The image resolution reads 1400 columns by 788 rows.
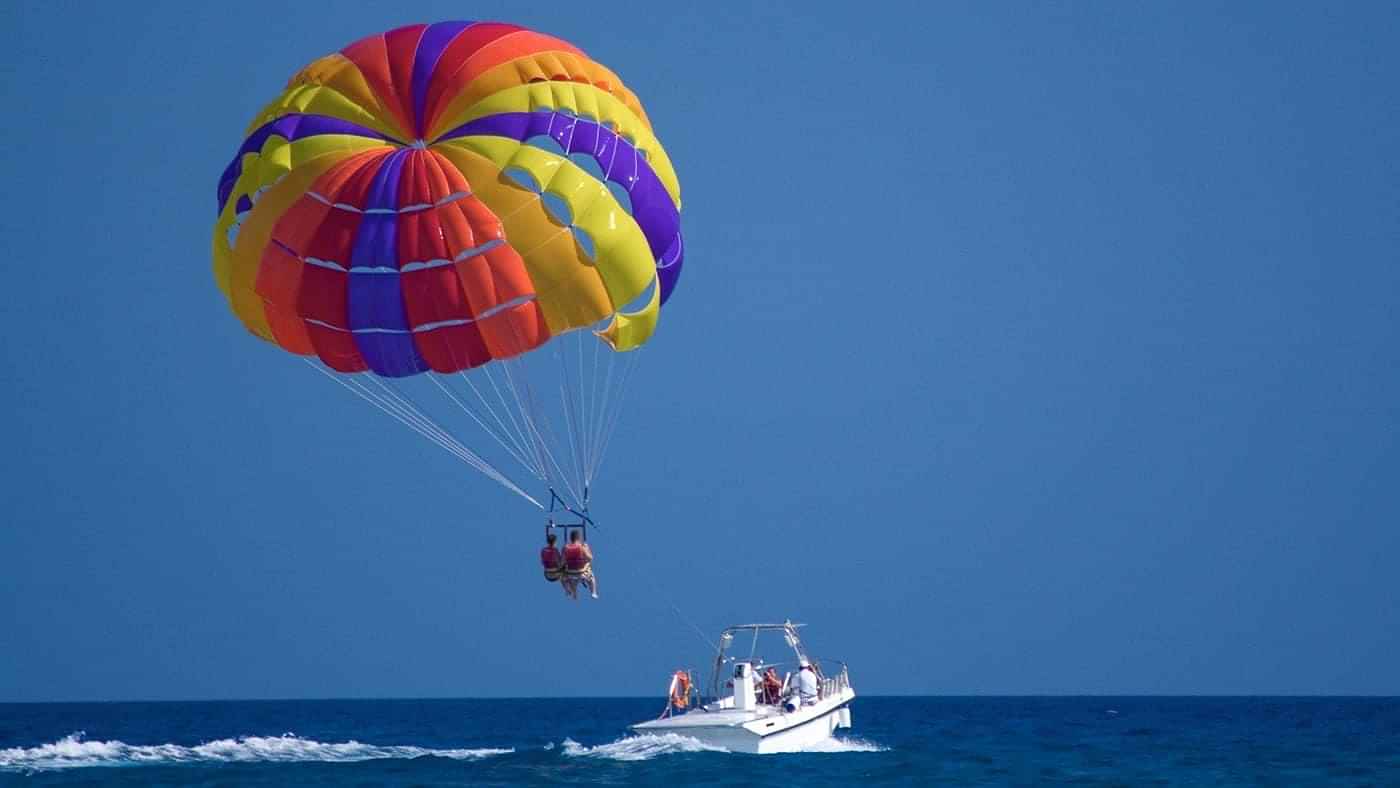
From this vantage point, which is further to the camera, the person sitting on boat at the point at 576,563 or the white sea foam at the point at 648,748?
the white sea foam at the point at 648,748

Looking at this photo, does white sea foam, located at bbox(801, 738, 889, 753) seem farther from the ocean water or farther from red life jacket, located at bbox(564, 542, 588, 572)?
red life jacket, located at bbox(564, 542, 588, 572)

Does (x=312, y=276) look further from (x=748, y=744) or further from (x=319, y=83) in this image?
(x=748, y=744)

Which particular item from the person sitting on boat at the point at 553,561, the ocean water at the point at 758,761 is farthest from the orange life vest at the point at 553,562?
the ocean water at the point at 758,761

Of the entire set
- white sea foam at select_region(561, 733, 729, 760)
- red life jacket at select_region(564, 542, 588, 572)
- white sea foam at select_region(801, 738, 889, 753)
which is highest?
red life jacket at select_region(564, 542, 588, 572)

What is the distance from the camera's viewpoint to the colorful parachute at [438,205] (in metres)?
19.4

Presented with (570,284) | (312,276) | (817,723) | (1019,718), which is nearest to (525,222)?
(570,284)

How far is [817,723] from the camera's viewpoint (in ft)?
86.4

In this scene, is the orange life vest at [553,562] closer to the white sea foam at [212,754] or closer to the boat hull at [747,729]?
the boat hull at [747,729]

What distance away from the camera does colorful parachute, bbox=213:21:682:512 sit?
63.6 feet

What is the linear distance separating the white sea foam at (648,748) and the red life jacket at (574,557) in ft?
16.7

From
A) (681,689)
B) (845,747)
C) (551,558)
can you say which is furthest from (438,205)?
(845,747)

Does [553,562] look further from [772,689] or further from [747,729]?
[772,689]

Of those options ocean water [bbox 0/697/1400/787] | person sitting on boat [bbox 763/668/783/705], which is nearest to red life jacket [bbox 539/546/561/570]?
ocean water [bbox 0/697/1400/787]

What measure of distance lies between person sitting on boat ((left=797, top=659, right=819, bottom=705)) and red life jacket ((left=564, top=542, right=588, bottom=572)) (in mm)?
7124
